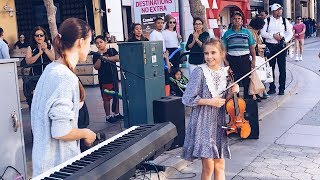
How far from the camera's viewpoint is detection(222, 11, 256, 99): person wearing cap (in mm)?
8039

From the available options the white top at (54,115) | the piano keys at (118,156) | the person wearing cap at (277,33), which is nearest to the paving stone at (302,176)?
the piano keys at (118,156)

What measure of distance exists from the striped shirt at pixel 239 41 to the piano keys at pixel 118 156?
535 centimetres

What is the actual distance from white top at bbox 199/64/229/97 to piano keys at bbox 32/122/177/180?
121cm

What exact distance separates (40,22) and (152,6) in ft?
32.9

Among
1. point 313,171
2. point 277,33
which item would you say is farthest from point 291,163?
point 277,33

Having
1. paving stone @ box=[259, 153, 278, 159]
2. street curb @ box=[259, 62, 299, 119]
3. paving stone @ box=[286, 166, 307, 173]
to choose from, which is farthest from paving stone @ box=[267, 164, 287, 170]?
→ street curb @ box=[259, 62, 299, 119]

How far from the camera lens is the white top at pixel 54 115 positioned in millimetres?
2418

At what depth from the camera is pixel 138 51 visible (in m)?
5.79

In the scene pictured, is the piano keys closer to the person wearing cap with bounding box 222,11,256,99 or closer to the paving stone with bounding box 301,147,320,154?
the paving stone with bounding box 301,147,320,154

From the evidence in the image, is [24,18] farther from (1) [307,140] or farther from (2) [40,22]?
(1) [307,140]

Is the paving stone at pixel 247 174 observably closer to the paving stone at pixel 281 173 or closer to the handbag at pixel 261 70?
the paving stone at pixel 281 173

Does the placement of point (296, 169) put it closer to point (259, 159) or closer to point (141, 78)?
point (259, 159)

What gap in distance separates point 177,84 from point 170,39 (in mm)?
1475

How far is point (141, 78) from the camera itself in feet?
19.0
